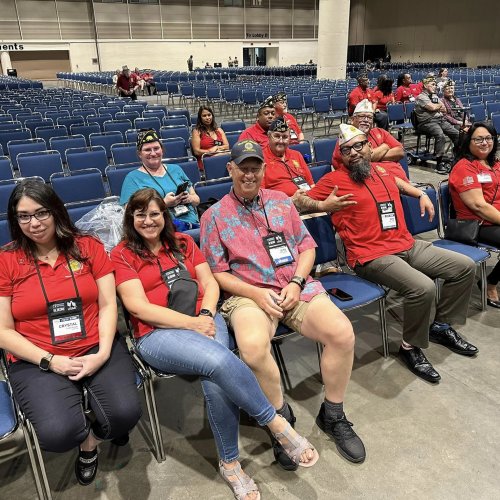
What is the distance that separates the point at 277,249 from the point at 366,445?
109 cm

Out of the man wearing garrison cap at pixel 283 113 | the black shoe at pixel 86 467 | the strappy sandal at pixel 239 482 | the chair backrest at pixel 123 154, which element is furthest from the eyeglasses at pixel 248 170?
the chair backrest at pixel 123 154

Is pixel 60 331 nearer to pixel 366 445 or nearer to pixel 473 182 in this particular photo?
pixel 366 445

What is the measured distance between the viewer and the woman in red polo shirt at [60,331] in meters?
1.79

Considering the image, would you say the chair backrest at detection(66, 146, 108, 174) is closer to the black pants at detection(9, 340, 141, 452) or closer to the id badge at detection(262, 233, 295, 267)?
the id badge at detection(262, 233, 295, 267)

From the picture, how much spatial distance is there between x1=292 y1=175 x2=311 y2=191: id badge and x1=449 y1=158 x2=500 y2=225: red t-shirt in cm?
116

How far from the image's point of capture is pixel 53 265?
1979mm

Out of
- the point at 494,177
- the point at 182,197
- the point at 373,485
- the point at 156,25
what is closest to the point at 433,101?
the point at 494,177

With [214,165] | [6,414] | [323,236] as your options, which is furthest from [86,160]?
[6,414]

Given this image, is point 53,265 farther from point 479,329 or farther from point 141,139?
point 479,329

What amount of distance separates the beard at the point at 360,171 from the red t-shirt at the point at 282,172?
3.33 ft

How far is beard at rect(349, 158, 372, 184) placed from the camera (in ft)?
9.14

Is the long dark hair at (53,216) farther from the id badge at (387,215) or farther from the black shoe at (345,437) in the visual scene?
the id badge at (387,215)

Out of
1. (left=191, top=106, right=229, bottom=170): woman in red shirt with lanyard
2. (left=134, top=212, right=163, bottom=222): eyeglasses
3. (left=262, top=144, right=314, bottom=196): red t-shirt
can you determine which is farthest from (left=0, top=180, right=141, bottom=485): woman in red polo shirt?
(left=191, top=106, right=229, bottom=170): woman in red shirt with lanyard

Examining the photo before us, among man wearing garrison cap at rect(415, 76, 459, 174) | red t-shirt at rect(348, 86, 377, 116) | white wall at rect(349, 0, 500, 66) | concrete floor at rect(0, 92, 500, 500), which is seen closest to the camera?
concrete floor at rect(0, 92, 500, 500)
